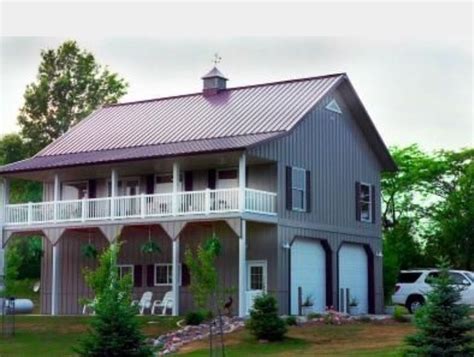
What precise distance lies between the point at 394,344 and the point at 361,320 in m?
7.20

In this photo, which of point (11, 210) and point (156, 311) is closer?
point (156, 311)

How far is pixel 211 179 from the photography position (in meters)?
35.2

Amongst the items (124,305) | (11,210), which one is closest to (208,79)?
(11,210)

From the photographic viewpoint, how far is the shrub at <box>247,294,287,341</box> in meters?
26.2

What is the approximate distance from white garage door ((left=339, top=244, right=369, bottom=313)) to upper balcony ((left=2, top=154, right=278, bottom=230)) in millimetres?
5300

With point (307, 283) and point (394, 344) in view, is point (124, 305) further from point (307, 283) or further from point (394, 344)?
point (307, 283)

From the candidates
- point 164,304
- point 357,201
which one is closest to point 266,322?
point 164,304

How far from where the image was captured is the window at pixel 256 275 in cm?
3403

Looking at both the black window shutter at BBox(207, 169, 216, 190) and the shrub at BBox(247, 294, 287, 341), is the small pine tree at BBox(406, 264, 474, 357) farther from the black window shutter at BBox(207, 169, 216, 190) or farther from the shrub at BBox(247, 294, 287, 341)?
A: the black window shutter at BBox(207, 169, 216, 190)

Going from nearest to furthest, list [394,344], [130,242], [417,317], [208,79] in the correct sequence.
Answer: [417,317] < [394,344] < [130,242] < [208,79]

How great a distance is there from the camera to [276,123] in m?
34.6

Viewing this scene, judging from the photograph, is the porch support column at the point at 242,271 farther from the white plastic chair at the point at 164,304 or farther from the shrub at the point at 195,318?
the white plastic chair at the point at 164,304

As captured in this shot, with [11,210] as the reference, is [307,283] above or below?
below

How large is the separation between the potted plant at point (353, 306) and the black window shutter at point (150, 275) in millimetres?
7589
